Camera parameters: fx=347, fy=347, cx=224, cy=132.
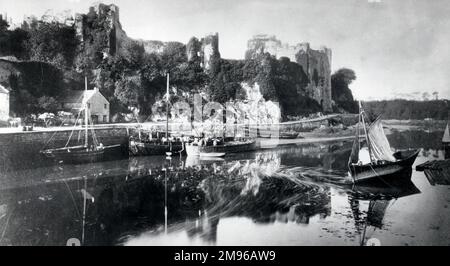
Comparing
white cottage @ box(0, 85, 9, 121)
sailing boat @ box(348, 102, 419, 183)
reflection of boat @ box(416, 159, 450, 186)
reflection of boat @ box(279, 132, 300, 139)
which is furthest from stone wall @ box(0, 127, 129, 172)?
reflection of boat @ box(416, 159, 450, 186)

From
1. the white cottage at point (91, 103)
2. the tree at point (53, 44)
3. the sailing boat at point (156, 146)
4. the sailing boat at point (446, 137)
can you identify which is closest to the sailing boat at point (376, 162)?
the sailing boat at point (446, 137)

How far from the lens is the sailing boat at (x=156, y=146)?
8.09 meters

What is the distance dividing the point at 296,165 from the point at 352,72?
273 centimetres

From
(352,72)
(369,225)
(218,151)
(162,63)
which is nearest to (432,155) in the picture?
(352,72)

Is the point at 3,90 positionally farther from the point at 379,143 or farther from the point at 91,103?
the point at 379,143

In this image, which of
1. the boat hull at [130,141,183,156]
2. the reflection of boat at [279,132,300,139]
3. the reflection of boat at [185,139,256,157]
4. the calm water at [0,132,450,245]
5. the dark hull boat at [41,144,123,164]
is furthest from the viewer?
the reflection of boat at [279,132,300,139]

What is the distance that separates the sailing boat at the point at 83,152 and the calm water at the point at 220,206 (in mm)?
183

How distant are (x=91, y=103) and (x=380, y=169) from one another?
17.8 ft

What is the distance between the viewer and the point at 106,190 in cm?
533

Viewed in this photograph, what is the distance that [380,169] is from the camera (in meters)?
6.12

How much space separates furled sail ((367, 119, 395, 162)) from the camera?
6.11 meters

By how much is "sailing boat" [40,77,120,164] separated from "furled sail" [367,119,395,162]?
5127 millimetres

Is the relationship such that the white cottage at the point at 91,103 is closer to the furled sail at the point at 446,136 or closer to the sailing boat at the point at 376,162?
the sailing boat at the point at 376,162

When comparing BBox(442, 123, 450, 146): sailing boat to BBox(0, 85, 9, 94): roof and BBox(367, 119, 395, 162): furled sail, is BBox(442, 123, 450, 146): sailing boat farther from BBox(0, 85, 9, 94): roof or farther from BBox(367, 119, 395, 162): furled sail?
BBox(0, 85, 9, 94): roof
